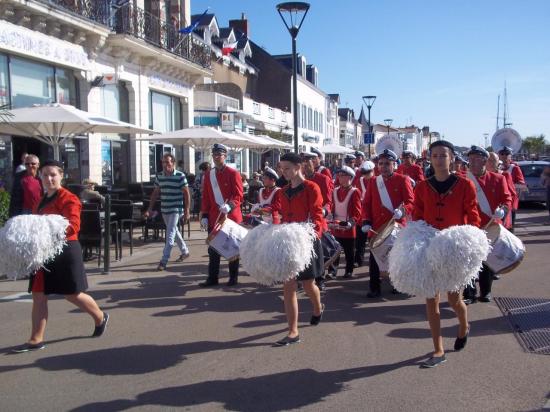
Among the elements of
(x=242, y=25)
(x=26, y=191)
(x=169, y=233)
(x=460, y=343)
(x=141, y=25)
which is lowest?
(x=460, y=343)

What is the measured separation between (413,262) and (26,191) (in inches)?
228

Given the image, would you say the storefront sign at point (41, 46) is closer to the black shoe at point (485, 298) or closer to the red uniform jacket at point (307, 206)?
the red uniform jacket at point (307, 206)

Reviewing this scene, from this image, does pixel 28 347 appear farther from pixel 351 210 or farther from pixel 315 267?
pixel 351 210

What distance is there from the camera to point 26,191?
787cm

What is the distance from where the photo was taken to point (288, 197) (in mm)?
5707

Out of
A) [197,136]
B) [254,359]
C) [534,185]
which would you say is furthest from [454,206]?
[534,185]

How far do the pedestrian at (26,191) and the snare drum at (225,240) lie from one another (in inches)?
102

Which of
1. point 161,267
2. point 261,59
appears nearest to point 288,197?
point 161,267

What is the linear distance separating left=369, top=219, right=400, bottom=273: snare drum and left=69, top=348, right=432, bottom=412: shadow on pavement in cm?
230

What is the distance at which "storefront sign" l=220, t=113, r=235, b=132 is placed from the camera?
2311 centimetres

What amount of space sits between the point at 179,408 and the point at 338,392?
1214 millimetres

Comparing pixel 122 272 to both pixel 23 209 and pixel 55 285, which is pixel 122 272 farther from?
pixel 55 285

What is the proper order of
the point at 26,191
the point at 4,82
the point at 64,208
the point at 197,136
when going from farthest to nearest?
the point at 197,136
the point at 4,82
the point at 26,191
the point at 64,208

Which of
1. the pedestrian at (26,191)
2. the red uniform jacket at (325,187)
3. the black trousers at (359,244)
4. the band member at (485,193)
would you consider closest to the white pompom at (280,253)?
the band member at (485,193)
